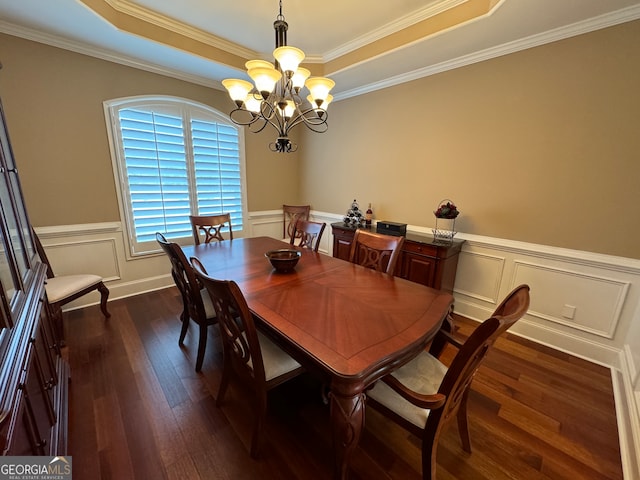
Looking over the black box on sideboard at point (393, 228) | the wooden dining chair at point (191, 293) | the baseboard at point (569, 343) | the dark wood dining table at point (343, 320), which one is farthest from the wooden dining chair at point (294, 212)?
the baseboard at point (569, 343)

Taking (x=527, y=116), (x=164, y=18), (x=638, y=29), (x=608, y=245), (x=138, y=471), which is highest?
(x=164, y=18)

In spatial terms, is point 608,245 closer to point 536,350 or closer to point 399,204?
point 536,350

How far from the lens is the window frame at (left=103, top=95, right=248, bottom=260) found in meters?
2.77

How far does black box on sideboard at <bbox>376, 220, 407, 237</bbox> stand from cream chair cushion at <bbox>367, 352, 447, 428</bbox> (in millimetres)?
1612

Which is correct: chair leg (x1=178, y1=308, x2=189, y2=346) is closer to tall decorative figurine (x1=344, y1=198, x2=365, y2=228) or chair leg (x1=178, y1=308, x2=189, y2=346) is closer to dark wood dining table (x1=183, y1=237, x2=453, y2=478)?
dark wood dining table (x1=183, y1=237, x2=453, y2=478)

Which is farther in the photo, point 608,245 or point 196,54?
point 196,54

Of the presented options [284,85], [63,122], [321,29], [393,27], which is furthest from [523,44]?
[63,122]

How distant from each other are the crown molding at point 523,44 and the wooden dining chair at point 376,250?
6.27 ft

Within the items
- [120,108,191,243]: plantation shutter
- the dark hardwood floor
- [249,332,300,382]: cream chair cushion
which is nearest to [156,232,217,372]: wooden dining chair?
the dark hardwood floor

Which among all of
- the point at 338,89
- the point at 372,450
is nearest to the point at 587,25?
the point at 338,89

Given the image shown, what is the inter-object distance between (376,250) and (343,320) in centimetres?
95

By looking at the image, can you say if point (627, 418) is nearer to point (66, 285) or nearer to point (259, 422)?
point (259, 422)

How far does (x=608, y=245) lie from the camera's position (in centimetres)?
202

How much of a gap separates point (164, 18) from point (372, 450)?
368 centimetres
